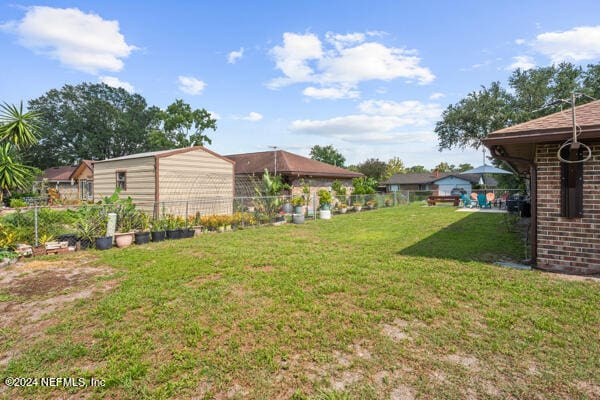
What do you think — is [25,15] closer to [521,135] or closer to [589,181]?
[521,135]

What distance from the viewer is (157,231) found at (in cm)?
915

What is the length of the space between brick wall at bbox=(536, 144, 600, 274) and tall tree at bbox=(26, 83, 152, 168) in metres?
50.3

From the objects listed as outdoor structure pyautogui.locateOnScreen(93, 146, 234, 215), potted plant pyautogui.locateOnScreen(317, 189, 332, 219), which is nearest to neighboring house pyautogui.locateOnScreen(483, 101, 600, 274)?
potted plant pyautogui.locateOnScreen(317, 189, 332, 219)

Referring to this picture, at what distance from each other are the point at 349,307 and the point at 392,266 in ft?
7.00

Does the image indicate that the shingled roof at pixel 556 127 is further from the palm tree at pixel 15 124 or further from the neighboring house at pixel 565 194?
the palm tree at pixel 15 124

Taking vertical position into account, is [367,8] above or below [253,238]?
above

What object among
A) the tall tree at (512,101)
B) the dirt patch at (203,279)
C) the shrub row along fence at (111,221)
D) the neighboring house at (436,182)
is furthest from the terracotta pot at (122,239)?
the neighboring house at (436,182)

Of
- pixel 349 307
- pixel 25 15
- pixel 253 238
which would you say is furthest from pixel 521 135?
pixel 25 15

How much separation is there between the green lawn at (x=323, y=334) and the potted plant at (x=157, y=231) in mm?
3474

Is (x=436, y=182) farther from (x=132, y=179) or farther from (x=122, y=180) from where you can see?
(x=122, y=180)

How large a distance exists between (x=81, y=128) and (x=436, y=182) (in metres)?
51.6

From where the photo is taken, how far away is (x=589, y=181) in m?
4.89

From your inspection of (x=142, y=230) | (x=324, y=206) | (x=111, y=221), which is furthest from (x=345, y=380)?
(x=324, y=206)

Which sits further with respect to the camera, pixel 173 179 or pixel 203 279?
pixel 173 179
